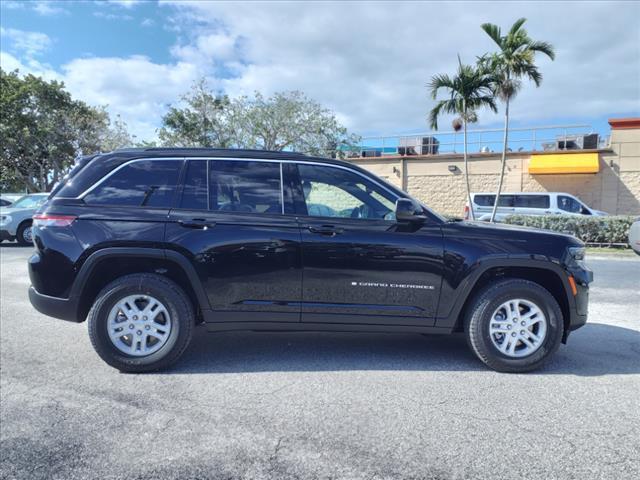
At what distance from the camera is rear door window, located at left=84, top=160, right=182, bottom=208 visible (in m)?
4.04

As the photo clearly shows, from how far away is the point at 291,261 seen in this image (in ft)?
13.0

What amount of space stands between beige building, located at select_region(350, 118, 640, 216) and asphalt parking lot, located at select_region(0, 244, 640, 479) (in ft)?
62.5

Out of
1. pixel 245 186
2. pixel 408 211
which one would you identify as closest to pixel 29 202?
pixel 245 186

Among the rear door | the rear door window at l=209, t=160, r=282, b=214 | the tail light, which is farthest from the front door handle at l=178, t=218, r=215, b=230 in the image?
the tail light

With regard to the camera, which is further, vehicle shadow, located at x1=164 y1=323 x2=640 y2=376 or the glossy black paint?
vehicle shadow, located at x1=164 y1=323 x2=640 y2=376

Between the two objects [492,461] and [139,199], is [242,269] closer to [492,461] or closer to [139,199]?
[139,199]

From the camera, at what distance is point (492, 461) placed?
267 centimetres

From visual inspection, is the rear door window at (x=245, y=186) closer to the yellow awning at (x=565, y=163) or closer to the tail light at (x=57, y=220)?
the tail light at (x=57, y=220)

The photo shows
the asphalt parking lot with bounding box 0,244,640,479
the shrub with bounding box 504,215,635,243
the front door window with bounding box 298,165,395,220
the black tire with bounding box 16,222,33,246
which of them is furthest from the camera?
the shrub with bounding box 504,215,635,243

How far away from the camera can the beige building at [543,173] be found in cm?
2097

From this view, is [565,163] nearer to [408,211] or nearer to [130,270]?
[408,211]

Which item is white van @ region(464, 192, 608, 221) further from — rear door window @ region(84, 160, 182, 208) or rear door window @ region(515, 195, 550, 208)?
rear door window @ region(84, 160, 182, 208)

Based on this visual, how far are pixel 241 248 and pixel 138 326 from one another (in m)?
1.09

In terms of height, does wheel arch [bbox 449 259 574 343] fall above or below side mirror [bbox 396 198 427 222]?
below
